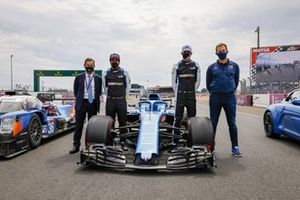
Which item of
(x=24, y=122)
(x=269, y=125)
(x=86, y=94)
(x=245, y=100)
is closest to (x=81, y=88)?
(x=86, y=94)

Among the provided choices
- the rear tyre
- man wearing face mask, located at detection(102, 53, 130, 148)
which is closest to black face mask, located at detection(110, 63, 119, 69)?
man wearing face mask, located at detection(102, 53, 130, 148)

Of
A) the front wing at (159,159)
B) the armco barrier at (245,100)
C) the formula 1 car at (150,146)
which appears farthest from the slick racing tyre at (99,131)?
the armco barrier at (245,100)

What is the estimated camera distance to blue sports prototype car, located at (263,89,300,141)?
709cm

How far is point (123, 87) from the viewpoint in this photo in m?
6.83

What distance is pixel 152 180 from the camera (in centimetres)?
461

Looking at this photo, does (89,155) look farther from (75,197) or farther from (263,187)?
(263,187)

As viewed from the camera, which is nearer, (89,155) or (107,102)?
(89,155)

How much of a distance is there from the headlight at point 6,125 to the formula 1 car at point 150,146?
5.00 feet

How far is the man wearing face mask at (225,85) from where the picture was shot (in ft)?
20.8

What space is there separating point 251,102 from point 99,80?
79.2 ft

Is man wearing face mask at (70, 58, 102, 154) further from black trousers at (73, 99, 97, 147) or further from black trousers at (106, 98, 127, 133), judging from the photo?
black trousers at (106, 98, 127, 133)

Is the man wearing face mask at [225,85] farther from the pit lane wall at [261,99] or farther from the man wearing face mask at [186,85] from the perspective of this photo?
the pit lane wall at [261,99]

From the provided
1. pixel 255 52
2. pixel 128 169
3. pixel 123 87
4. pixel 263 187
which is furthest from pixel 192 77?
pixel 255 52

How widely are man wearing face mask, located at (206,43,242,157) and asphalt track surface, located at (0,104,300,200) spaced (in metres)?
0.50
